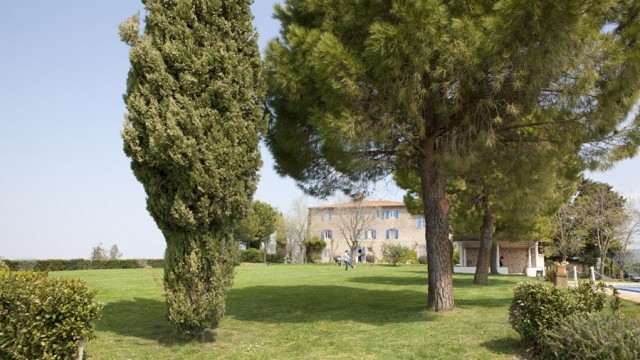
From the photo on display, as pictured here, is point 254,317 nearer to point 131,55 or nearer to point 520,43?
point 131,55

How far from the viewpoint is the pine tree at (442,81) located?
960 centimetres

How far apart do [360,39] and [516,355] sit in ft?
22.2

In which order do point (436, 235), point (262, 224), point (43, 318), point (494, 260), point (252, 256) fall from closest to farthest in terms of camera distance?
point (43, 318), point (436, 235), point (494, 260), point (252, 256), point (262, 224)

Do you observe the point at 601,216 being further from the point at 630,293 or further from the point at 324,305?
the point at 324,305

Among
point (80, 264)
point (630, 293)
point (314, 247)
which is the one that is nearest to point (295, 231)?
point (314, 247)

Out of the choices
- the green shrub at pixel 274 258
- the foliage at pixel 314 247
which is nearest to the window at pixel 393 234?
the foliage at pixel 314 247

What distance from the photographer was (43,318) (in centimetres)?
684

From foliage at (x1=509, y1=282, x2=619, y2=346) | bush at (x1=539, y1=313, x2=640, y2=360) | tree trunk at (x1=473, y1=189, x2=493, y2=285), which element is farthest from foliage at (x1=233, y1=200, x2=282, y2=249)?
bush at (x1=539, y1=313, x2=640, y2=360)

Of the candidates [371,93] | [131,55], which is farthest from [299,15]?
[131,55]

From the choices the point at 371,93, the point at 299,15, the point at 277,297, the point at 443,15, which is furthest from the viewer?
the point at 277,297

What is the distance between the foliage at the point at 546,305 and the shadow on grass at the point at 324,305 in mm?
3345

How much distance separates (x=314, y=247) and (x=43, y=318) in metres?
54.0

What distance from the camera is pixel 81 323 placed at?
7023 millimetres

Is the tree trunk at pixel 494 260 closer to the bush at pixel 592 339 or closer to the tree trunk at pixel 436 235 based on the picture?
the tree trunk at pixel 436 235
